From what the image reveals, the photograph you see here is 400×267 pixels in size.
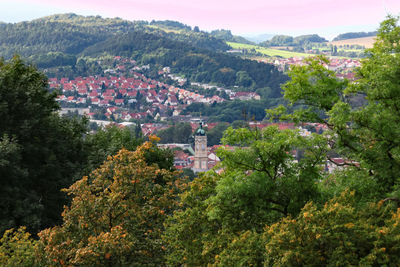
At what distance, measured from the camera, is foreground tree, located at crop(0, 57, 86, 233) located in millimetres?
13531

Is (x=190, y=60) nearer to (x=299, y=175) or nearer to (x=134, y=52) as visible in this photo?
(x=134, y=52)

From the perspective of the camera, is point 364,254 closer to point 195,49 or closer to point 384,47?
point 384,47

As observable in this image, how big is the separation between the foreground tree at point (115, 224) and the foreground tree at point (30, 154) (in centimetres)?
360

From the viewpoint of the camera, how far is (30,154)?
15844 millimetres

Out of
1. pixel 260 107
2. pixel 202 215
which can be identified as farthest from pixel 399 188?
pixel 260 107

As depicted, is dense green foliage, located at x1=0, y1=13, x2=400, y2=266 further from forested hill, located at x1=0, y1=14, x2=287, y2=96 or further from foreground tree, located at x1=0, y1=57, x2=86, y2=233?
forested hill, located at x1=0, y1=14, x2=287, y2=96

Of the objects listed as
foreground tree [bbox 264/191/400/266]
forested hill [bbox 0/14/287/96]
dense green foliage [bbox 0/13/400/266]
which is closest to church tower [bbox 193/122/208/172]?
dense green foliage [bbox 0/13/400/266]

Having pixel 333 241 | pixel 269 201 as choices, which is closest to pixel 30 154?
pixel 269 201

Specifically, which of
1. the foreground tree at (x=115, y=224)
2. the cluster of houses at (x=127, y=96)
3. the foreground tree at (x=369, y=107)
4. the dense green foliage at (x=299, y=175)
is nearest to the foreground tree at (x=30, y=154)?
the foreground tree at (x=115, y=224)

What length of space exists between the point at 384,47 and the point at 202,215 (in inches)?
236

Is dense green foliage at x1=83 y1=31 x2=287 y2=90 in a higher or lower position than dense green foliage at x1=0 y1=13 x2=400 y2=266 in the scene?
lower

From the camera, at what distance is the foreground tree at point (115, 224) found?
8.74 meters

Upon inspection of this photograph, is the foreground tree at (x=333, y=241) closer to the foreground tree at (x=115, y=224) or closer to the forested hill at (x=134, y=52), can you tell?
the foreground tree at (x=115, y=224)

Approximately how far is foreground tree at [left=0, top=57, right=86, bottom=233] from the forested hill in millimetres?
114583
